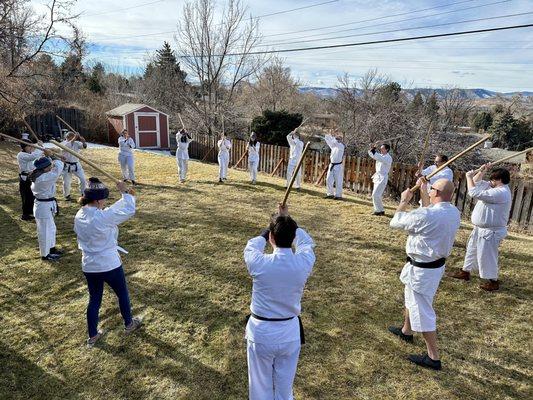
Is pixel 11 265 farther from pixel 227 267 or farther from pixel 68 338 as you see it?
pixel 227 267

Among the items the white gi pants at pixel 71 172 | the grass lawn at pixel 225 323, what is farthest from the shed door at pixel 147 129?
the grass lawn at pixel 225 323

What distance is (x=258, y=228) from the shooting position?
8.98 m

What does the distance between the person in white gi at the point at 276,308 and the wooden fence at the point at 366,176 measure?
10279 millimetres

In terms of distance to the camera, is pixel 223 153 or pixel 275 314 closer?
pixel 275 314

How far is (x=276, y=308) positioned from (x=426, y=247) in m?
2.00

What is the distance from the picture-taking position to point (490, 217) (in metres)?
5.84

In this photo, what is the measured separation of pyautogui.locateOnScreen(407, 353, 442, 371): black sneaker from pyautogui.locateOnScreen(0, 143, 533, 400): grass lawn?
0.25 feet

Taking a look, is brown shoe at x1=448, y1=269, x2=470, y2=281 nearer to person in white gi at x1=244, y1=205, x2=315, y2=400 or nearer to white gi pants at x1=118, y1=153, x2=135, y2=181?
person in white gi at x1=244, y1=205, x2=315, y2=400

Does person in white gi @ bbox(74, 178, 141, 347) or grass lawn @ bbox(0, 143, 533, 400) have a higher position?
person in white gi @ bbox(74, 178, 141, 347)

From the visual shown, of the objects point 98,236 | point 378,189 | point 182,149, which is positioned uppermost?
point 182,149

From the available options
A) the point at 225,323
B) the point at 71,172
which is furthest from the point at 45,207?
the point at 71,172

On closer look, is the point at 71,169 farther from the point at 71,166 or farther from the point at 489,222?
the point at 489,222

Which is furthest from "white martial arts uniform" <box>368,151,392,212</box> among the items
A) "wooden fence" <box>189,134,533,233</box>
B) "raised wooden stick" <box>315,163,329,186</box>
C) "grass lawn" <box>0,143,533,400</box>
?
"raised wooden stick" <box>315,163,329,186</box>

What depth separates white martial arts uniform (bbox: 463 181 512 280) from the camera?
5.69m
